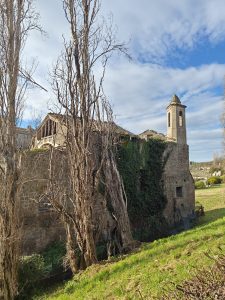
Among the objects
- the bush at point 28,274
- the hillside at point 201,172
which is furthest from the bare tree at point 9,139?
the hillside at point 201,172

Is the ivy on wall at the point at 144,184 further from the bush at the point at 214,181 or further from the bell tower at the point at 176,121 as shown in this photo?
the bush at the point at 214,181

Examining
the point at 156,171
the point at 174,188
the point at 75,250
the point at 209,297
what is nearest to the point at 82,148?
the point at 75,250

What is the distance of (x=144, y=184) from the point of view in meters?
16.3

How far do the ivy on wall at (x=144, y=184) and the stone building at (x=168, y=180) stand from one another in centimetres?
51

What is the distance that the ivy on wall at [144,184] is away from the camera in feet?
49.1

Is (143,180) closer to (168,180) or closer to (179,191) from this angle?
(168,180)

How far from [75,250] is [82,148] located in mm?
Result: 2985

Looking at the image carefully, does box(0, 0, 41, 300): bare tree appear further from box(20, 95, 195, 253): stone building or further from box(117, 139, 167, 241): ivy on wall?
box(117, 139, 167, 241): ivy on wall

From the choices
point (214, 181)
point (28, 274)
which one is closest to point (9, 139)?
point (28, 274)

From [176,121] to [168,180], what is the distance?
7.00 metres

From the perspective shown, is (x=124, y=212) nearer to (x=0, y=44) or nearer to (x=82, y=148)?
→ (x=82, y=148)

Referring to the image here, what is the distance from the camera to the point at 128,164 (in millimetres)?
15234

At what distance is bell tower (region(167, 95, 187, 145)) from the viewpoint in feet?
76.0

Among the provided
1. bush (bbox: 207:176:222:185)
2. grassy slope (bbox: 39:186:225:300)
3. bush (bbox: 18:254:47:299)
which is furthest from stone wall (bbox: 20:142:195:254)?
bush (bbox: 207:176:222:185)
